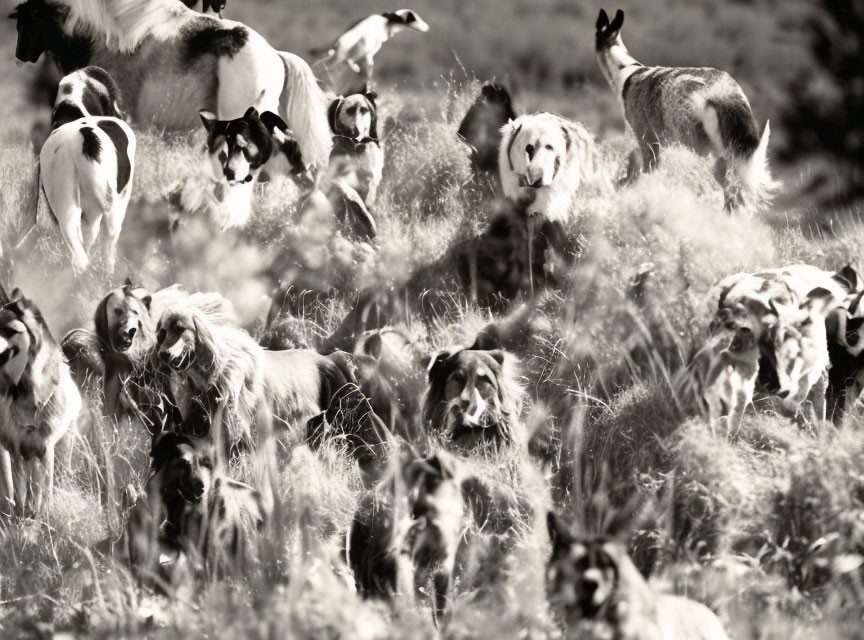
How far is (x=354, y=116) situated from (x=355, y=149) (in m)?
0.12

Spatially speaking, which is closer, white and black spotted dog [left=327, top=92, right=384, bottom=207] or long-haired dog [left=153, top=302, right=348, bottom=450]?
long-haired dog [left=153, top=302, right=348, bottom=450]

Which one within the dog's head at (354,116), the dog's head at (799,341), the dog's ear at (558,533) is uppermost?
the dog's head at (354,116)

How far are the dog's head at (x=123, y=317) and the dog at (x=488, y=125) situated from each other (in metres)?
1.26

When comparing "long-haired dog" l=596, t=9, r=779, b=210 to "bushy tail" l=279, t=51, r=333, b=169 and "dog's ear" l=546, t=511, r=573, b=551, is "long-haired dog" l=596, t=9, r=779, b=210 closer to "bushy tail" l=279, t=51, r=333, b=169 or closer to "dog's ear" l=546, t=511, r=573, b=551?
"bushy tail" l=279, t=51, r=333, b=169

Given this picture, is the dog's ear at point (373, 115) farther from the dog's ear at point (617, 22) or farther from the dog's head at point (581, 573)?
the dog's head at point (581, 573)

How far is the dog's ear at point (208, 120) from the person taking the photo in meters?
4.26

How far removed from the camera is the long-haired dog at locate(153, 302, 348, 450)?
160 inches

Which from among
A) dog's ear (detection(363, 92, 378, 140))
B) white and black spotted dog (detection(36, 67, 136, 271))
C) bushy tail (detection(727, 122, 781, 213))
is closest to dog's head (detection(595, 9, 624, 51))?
bushy tail (detection(727, 122, 781, 213))

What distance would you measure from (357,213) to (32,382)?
1.26 m

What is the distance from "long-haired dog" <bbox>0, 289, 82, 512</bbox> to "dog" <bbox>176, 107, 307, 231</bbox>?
672 mm

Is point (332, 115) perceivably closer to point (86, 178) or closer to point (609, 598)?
point (86, 178)

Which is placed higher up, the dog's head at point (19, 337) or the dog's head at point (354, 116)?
the dog's head at point (354, 116)

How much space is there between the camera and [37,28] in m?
4.42

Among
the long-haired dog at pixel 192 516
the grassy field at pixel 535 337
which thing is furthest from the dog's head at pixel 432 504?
the long-haired dog at pixel 192 516
